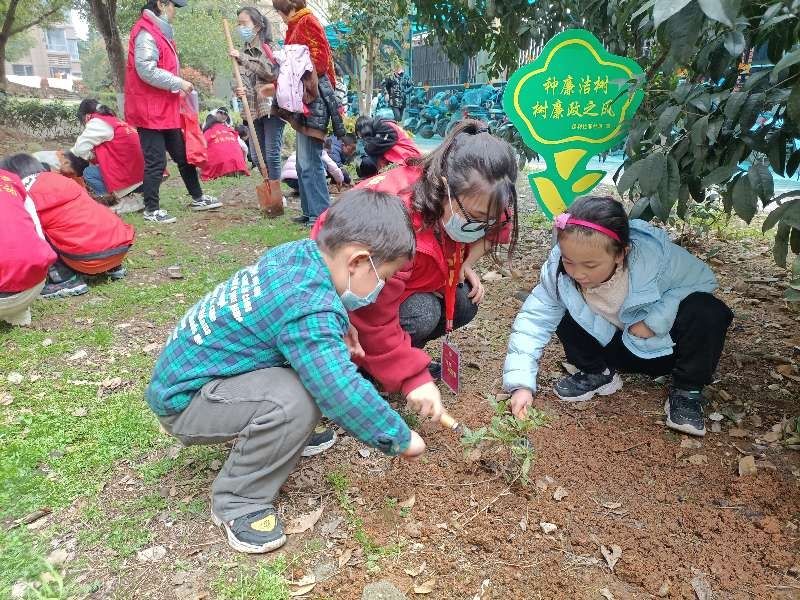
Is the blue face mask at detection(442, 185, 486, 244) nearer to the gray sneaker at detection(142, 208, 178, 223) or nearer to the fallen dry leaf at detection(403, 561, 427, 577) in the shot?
the fallen dry leaf at detection(403, 561, 427, 577)

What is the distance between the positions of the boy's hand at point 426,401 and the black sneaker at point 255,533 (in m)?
0.49

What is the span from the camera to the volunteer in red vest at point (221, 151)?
7062mm

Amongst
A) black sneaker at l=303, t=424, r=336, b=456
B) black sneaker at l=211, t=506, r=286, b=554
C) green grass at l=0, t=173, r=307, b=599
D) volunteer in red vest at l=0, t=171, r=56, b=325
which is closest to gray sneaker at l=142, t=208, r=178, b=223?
green grass at l=0, t=173, r=307, b=599

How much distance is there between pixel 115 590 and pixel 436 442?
103 cm

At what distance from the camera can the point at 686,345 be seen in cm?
199

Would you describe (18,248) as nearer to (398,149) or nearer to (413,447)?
(398,149)

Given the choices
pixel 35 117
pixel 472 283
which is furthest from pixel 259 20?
pixel 35 117

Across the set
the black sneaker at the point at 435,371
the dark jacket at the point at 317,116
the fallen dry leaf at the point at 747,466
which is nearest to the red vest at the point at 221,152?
the dark jacket at the point at 317,116

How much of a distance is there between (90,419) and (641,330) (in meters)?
2.00

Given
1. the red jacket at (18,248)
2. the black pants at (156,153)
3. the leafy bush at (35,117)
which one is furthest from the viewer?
the leafy bush at (35,117)

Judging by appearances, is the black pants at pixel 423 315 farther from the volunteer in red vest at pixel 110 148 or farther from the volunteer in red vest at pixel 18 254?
the volunteer in red vest at pixel 110 148

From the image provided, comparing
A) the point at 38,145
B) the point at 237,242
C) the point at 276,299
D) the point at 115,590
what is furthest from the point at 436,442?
the point at 38,145

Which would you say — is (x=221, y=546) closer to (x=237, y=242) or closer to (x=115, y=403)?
(x=115, y=403)

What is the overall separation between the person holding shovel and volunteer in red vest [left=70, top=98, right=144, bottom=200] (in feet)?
3.46
